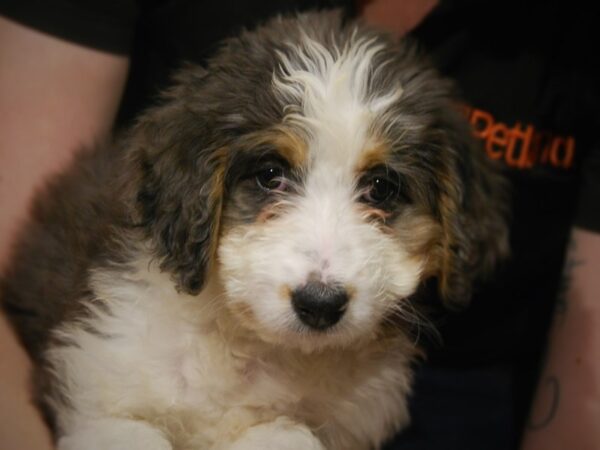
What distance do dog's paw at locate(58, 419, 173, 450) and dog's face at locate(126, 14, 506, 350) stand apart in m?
0.37

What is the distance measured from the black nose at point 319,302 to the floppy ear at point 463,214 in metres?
0.49

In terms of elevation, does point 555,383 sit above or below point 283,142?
below

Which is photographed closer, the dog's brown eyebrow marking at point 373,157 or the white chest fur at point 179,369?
the dog's brown eyebrow marking at point 373,157

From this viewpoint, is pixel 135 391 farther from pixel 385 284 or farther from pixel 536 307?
pixel 536 307

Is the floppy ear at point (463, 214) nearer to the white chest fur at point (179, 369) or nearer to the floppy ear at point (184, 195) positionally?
the white chest fur at point (179, 369)

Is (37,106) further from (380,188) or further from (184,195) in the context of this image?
(380,188)

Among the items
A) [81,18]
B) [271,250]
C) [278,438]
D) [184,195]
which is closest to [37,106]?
[81,18]

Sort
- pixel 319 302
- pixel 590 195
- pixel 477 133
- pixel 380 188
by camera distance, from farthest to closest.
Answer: pixel 590 195 < pixel 477 133 < pixel 380 188 < pixel 319 302

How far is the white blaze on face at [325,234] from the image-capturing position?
5.46ft

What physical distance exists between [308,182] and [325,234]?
0.17 metres

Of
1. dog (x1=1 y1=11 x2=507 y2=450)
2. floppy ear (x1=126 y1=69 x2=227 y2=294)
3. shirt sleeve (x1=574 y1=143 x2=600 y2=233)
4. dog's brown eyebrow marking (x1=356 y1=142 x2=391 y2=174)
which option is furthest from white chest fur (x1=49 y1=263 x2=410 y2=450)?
shirt sleeve (x1=574 y1=143 x2=600 y2=233)

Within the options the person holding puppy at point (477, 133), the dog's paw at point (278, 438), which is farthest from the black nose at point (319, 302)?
the person holding puppy at point (477, 133)

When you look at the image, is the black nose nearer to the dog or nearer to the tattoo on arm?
the dog

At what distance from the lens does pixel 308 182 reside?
71.4 inches
